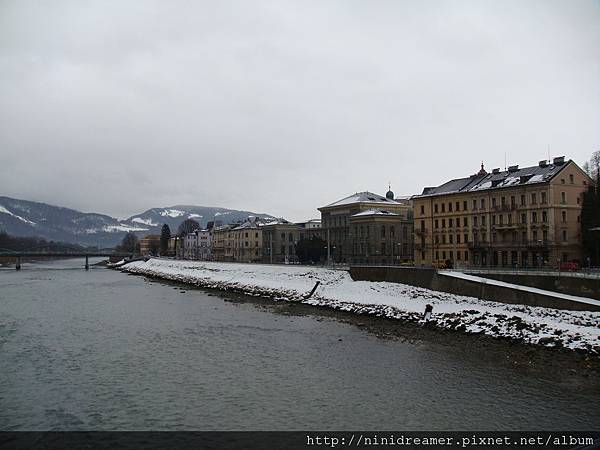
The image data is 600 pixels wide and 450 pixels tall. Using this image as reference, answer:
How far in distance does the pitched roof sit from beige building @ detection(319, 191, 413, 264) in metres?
14.7

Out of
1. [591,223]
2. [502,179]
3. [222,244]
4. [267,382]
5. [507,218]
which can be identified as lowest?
[267,382]

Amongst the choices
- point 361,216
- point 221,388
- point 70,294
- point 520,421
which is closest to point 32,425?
point 221,388

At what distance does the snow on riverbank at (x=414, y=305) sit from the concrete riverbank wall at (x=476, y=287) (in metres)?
0.67

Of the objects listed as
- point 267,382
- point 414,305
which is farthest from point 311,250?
point 267,382

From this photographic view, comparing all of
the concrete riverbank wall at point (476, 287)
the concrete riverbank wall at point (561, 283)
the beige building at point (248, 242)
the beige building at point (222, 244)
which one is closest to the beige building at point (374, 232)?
the concrete riverbank wall at point (476, 287)

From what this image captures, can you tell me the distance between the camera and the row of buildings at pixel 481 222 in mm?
62094

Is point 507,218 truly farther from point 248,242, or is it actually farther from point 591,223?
point 248,242

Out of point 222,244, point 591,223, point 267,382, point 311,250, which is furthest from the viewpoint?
point 222,244

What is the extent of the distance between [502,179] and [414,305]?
33951mm

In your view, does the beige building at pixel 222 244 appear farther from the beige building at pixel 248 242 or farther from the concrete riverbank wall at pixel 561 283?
the concrete riverbank wall at pixel 561 283

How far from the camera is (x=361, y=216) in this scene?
9756 cm

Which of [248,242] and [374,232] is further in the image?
[248,242]

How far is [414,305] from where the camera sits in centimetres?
4344

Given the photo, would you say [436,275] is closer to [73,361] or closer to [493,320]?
[493,320]
